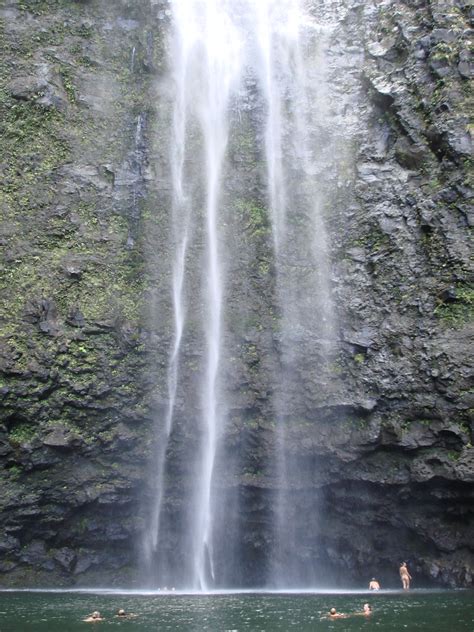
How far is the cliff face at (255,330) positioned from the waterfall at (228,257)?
320mm

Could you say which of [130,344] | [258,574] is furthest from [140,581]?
[130,344]

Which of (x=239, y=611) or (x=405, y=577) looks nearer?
(x=239, y=611)

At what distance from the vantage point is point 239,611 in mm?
14523

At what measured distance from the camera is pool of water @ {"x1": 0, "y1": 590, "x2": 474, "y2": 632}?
12633mm

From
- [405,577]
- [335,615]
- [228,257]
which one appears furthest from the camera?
[228,257]

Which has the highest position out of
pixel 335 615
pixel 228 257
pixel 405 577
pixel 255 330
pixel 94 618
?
pixel 228 257

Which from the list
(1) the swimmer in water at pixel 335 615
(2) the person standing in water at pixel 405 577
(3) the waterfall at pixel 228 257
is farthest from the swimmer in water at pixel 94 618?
(2) the person standing in water at pixel 405 577

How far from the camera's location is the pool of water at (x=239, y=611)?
12.6 meters

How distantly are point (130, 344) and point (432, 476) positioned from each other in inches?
401

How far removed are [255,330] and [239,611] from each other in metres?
9.50

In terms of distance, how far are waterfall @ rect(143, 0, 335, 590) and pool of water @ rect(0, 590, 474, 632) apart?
8.14 ft

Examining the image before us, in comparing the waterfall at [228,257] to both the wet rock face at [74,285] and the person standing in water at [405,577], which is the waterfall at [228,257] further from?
the person standing in water at [405,577]

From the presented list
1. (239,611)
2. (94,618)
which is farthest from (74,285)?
(239,611)

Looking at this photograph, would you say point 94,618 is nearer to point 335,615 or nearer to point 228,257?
point 335,615
